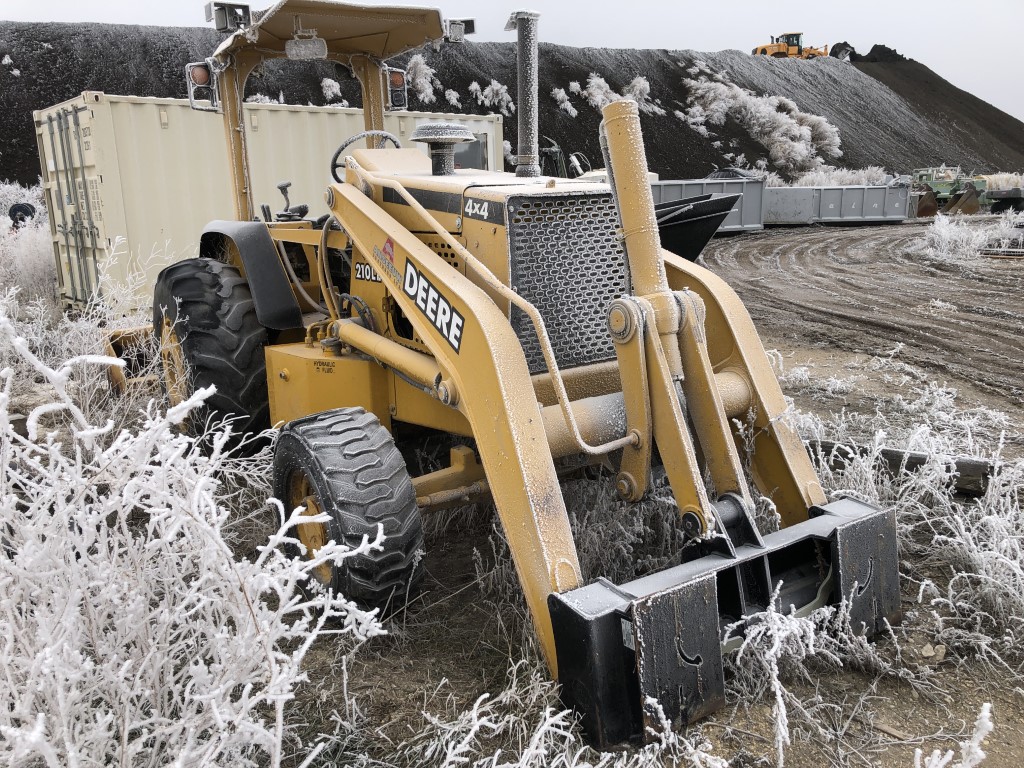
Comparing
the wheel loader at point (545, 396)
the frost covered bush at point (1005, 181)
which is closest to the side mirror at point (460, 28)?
the wheel loader at point (545, 396)

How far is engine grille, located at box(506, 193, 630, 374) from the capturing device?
3.29m

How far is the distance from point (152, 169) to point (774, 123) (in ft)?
106

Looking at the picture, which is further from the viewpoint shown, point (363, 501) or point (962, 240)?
point (962, 240)

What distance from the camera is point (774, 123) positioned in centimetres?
3609

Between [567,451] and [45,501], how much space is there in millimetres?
1661

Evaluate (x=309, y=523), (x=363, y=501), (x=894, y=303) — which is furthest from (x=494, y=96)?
(x=363, y=501)

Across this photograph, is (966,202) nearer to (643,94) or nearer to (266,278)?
(643,94)

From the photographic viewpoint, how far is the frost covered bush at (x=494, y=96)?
Answer: 32406mm

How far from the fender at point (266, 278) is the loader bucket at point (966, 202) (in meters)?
23.0

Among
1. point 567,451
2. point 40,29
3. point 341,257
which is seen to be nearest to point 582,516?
point 567,451

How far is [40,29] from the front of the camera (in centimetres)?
3006

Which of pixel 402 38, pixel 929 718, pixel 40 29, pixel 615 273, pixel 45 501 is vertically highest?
pixel 40 29

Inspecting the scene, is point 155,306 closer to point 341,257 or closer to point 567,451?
point 341,257

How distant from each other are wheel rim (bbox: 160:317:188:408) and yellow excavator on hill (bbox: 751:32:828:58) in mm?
46499
